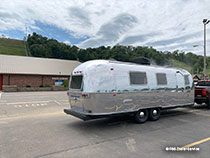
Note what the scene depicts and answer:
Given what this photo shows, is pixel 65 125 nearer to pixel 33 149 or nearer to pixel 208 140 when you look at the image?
pixel 33 149

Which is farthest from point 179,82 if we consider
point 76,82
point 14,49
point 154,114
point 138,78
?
point 14,49

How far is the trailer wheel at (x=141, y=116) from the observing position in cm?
723

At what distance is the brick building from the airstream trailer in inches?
972

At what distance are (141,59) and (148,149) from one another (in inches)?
196

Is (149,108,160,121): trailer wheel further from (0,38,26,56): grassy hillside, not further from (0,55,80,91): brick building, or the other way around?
(0,38,26,56): grassy hillside

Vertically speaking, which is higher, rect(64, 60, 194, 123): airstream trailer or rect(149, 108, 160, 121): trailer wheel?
rect(64, 60, 194, 123): airstream trailer

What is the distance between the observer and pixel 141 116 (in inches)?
291

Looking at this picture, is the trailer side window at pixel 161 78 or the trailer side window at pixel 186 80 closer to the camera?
the trailer side window at pixel 161 78

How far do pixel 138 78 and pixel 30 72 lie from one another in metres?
27.4

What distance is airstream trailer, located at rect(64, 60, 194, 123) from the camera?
6027 millimetres

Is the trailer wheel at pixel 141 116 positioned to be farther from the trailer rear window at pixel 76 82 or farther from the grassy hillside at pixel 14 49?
the grassy hillside at pixel 14 49

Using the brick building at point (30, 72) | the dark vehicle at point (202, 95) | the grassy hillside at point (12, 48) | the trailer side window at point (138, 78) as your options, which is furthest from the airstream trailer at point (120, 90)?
the grassy hillside at point (12, 48)

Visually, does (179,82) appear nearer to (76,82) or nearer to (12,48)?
(76,82)

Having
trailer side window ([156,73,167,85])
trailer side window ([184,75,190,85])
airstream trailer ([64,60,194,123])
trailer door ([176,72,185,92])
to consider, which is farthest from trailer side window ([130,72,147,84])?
trailer side window ([184,75,190,85])
